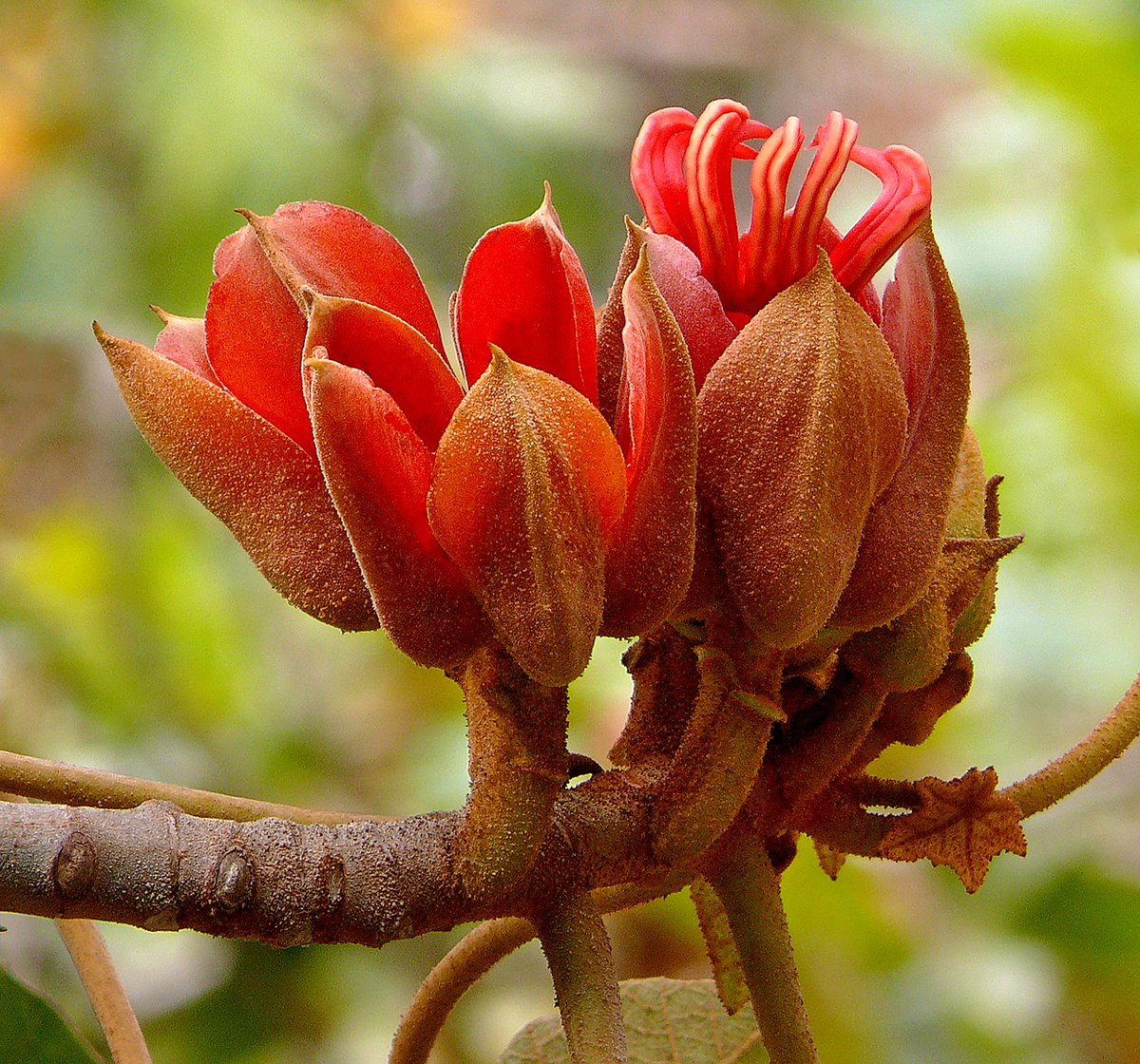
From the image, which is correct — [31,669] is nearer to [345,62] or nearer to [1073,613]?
[1073,613]

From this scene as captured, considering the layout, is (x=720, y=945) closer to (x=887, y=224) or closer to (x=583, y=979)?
(x=583, y=979)

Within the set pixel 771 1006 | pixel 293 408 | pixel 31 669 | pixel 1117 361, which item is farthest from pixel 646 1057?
pixel 1117 361

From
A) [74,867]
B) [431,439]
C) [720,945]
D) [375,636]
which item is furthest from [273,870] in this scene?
[375,636]

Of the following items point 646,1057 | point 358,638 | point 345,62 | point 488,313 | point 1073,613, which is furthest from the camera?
point 345,62

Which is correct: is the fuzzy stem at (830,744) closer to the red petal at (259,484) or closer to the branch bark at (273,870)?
the branch bark at (273,870)

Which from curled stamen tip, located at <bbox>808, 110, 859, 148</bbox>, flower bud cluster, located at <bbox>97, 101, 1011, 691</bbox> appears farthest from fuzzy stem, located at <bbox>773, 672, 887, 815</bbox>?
curled stamen tip, located at <bbox>808, 110, 859, 148</bbox>

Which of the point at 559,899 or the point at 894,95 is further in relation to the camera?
the point at 894,95
